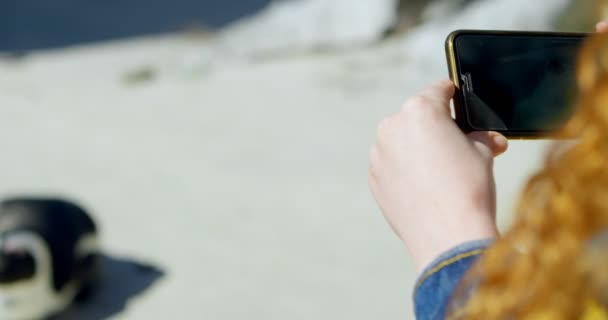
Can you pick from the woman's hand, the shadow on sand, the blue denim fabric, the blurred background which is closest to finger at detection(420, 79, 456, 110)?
the woman's hand

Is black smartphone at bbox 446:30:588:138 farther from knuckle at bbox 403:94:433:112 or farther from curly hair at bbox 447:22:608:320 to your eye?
curly hair at bbox 447:22:608:320

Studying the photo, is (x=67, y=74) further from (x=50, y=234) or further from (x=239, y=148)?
(x=50, y=234)

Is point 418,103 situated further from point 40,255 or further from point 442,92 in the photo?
point 40,255

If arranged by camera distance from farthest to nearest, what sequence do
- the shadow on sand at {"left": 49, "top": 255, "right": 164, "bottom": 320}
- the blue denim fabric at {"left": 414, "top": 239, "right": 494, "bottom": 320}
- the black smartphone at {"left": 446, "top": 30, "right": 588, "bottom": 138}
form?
the shadow on sand at {"left": 49, "top": 255, "right": 164, "bottom": 320} → the black smartphone at {"left": 446, "top": 30, "right": 588, "bottom": 138} → the blue denim fabric at {"left": 414, "top": 239, "right": 494, "bottom": 320}

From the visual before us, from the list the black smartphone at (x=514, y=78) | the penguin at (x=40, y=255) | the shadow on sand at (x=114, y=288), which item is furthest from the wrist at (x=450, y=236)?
the shadow on sand at (x=114, y=288)

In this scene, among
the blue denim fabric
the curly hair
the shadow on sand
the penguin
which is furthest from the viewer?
the shadow on sand

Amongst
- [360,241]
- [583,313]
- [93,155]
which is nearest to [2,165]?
[93,155]

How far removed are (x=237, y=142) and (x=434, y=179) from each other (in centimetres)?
254

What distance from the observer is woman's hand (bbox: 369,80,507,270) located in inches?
19.1

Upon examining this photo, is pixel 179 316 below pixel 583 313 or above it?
above

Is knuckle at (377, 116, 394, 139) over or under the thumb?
over

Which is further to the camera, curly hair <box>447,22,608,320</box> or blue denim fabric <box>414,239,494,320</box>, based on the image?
blue denim fabric <box>414,239,494,320</box>

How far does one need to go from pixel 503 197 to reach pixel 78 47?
3.03 meters

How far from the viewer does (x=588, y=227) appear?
316 mm
